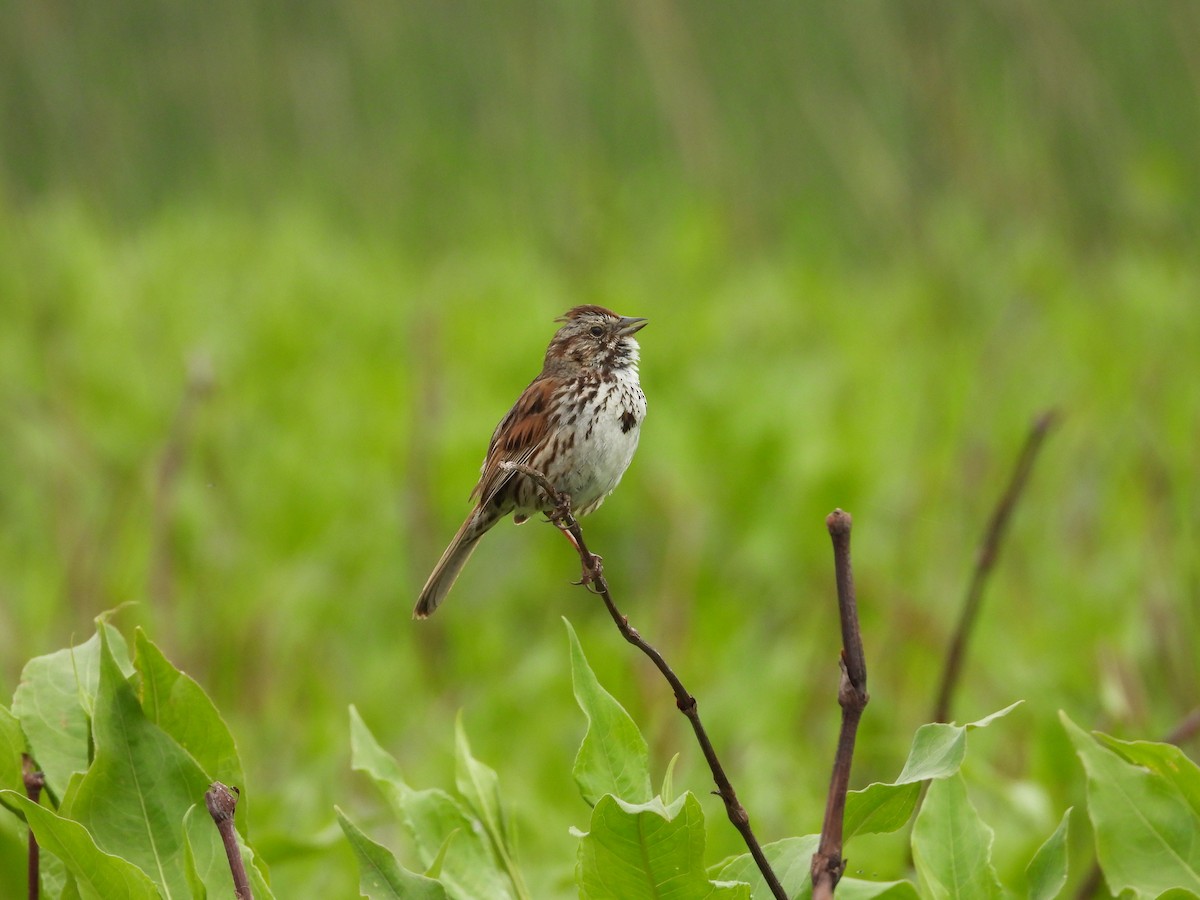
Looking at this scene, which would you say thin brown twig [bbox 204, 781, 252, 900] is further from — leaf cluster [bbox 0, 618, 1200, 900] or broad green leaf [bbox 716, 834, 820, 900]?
broad green leaf [bbox 716, 834, 820, 900]

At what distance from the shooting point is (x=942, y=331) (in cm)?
704

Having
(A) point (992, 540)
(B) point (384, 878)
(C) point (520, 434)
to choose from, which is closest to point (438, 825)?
(B) point (384, 878)

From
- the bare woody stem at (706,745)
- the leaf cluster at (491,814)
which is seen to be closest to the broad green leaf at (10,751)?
the leaf cluster at (491,814)

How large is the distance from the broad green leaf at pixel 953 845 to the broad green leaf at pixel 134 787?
691 millimetres

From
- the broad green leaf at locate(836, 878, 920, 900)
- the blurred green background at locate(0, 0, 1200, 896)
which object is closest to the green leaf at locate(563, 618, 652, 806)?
the broad green leaf at locate(836, 878, 920, 900)

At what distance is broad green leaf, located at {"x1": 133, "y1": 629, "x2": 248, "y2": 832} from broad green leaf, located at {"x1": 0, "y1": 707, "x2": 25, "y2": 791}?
12 centimetres

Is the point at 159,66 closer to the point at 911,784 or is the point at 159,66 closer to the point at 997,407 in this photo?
the point at 997,407

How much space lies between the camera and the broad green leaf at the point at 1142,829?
1.61 m

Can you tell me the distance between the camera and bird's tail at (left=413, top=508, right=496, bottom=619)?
6.02 feet

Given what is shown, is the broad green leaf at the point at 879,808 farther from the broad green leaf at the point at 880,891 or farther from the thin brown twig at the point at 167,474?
the thin brown twig at the point at 167,474

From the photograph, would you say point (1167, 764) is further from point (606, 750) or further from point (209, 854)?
point (209, 854)

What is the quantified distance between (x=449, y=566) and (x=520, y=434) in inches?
8.4

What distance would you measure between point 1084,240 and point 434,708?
4149 millimetres

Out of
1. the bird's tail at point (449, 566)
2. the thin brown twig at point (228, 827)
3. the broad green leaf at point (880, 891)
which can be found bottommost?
the broad green leaf at point (880, 891)
